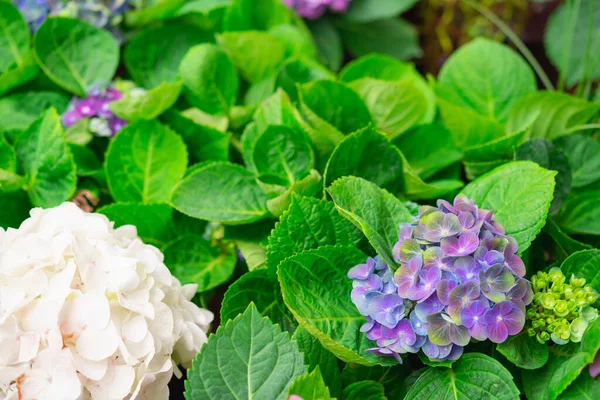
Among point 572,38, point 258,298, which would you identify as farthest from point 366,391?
point 572,38

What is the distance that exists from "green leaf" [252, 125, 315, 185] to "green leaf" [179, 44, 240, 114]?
A: 186 mm

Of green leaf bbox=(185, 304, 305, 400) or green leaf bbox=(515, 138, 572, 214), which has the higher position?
green leaf bbox=(515, 138, 572, 214)

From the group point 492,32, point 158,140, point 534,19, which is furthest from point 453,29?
point 158,140

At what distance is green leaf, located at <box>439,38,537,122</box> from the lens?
0.97 meters

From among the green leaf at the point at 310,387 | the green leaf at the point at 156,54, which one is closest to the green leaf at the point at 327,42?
the green leaf at the point at 156,54

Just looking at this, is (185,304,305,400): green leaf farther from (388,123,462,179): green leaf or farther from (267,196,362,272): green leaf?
(388,123,462,179): green leaf

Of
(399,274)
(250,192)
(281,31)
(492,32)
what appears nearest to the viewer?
(399,274)

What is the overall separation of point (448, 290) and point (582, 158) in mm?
385

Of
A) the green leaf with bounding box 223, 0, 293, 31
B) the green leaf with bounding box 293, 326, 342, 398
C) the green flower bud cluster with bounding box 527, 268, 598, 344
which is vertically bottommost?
the green leaf with bounding box 293, 326, 342, 398

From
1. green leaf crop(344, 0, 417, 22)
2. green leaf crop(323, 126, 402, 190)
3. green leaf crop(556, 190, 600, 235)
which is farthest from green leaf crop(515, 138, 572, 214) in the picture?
green leaf crop(344, 0, 417, 22)

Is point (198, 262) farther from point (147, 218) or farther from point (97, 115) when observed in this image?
point (97, 115)

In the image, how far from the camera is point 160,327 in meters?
0.62

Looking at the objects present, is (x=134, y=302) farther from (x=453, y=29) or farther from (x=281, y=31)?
(x=453, y=29)

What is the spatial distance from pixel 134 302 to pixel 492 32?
1.26 m
